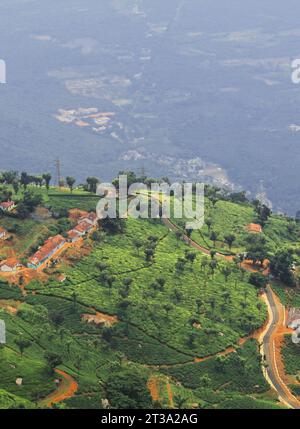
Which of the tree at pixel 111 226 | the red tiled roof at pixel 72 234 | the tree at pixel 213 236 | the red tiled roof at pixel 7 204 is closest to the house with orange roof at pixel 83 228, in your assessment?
the red tiled roof at pixel 72 234

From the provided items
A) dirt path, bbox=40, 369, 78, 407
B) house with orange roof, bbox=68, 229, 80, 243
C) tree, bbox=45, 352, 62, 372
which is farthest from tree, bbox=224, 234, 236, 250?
tree, bbox=45, 352, 62, 372

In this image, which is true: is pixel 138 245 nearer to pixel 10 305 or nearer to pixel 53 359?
pixel 10 305

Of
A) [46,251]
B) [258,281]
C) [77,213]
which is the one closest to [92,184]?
[77,213]

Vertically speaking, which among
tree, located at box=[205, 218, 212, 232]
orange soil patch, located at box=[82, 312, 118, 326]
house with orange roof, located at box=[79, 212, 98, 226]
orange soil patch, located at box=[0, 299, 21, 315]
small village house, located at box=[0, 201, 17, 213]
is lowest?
orange soil patch, located at box=[82, 312, 118, 326]

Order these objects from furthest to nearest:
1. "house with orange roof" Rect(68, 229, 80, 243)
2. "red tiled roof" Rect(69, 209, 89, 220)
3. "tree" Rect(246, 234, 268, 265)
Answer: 1. "tree" Rect(246, 234, 268, 265)
2. "red tiled roof" Rect(69, 209, 89, 220)
3. "house with orange roof" Rect(68, 229, 80, 243)

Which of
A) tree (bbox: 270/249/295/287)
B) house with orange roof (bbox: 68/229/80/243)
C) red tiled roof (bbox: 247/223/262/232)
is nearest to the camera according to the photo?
house with orange roof (bbox: 68/229/80/243)

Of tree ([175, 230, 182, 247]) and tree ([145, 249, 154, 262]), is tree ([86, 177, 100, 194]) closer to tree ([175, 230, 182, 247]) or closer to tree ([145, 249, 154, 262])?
tree ([175, 230, 182, 247])
